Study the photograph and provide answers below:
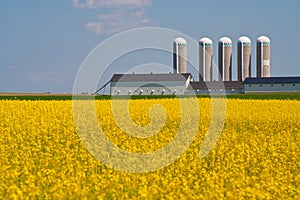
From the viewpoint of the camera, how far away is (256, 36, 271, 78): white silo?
7646 centimetres

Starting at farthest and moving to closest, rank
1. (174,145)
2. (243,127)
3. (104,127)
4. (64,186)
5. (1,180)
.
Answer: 1. (243,127)
2. (104,127)
3. (174,145)
4. (1,180)
5. (64,186)

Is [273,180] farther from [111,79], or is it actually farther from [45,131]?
[111,79]

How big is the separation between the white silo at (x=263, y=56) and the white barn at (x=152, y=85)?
30.3 ft

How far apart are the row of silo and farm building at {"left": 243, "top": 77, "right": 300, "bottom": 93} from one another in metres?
3.13

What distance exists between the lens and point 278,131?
20125mm

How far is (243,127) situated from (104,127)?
5.24 meters

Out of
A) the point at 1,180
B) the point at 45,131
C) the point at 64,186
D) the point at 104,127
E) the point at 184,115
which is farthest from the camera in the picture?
the point at 184,115

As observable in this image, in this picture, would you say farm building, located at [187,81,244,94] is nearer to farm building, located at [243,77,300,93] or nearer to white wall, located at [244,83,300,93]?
farm building, located at [243,77,300,93]

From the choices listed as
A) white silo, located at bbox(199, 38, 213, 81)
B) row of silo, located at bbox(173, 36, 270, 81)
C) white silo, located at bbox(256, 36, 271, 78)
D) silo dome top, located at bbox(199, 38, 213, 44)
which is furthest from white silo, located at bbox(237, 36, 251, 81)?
white silo, located at bbox(199, 38, 213, 81)

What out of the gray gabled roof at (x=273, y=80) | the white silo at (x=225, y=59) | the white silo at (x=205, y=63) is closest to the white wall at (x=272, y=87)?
the gray gabled roof at (x=273, y=80)

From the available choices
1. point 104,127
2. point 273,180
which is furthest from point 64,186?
point 104,127

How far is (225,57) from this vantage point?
2938 inches

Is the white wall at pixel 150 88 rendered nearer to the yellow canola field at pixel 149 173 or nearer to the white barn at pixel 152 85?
the white barn at pixel 152 85

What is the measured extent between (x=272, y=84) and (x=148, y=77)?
15693 millimetres
